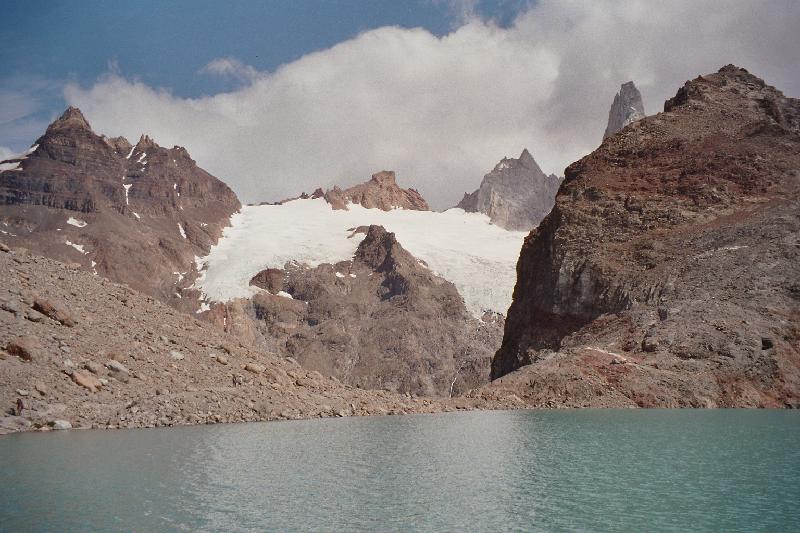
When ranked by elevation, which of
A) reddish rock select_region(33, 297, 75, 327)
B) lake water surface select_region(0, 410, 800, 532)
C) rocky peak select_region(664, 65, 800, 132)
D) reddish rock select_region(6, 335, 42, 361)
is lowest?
lake water surface select_region(0, 410, 800, 532)

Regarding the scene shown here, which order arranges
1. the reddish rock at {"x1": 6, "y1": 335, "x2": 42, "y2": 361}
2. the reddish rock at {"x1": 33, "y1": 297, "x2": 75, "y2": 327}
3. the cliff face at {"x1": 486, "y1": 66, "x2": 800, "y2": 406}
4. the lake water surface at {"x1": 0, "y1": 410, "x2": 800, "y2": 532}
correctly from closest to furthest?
the lake water surface at {"x1": 0, "y1": 410, "x2": 800, "y2": 532} < the reddish rock at {"x1": 6, "y1": 335, "x2": 42, "y2": 361} < the reddish rock at {"x1": 33, "y1": 297, "x2": 75, "y2": 327} < the cliff face at {"x1": 486, "y1": 66, "x2": 800, "y2": 406}

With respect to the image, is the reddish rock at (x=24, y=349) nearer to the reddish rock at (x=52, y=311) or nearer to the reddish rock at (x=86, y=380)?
the reddish rock at (x=86, y=380)

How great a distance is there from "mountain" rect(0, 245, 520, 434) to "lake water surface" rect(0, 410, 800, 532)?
7.18 feet

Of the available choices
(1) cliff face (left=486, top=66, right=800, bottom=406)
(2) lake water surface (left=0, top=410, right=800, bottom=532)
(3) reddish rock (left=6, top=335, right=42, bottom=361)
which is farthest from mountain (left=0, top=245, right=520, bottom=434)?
(1) cliff face (left=486, top=66, right=800, bottom=406)

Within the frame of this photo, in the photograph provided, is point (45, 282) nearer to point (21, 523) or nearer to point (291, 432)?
point (291, 432)

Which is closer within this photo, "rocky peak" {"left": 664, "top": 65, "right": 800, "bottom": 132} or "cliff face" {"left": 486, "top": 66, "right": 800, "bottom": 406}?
"cliff face" {"left": 486, "top": 66, "right": 800, "bottom": 406}

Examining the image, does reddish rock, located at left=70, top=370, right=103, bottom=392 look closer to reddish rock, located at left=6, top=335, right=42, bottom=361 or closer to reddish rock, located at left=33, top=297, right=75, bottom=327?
reddish rock, located at left=6, top=335, right=42, bottom=361

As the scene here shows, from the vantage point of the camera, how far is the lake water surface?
17594 millimetres

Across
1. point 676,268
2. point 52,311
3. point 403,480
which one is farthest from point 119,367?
point 676,268

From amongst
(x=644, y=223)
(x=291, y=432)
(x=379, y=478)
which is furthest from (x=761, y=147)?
(x=379, y=478)

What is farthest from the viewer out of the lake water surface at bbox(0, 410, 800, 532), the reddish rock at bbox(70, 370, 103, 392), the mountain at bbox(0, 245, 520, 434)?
the reddish rock at bbox(70, 370, 103, 392)

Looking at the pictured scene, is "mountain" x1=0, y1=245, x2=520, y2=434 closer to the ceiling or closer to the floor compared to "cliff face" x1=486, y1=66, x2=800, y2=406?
closer to the floor

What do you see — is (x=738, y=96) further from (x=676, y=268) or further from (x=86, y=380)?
(x=86, y=380)

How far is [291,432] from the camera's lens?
Answer: 36156mm
